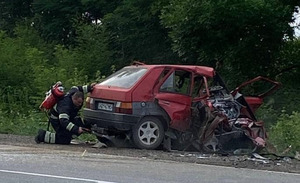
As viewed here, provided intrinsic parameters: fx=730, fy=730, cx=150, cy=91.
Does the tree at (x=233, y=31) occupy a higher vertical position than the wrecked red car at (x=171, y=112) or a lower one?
higher

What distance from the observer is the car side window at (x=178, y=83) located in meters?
13.9

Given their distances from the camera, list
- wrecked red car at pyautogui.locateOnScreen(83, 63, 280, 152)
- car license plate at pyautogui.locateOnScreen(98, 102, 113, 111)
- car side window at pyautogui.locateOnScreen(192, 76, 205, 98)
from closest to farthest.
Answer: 1. wrecked red car at pyautogui.locateOnScreen(83, 63, 280, 152)
2. car license plate at pyautogui.locateOnScreen(98, 102, 113, 111)
3. car side window at pyautogui.locateOnScreen(192, 76, 205, 98)

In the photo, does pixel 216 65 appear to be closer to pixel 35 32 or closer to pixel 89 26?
pixel 89 26

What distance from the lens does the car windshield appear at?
1375 centimetres

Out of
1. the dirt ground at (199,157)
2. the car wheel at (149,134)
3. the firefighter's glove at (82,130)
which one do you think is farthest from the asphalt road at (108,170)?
the car wheel at (149,134)

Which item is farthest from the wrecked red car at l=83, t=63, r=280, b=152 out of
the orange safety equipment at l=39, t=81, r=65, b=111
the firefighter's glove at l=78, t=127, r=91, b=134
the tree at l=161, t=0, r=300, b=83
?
the tree at l=161, t=0, r=300, b=83

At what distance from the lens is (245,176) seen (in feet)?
34.8

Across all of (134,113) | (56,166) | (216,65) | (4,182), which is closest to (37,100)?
(216,65)

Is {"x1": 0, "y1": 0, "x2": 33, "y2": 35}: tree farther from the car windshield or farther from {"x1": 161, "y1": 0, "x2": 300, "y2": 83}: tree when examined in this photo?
the car windshield

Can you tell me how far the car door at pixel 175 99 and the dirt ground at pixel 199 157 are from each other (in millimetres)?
596

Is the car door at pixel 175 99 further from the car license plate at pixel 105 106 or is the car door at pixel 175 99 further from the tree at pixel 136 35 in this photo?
the tree at pixel 136 35

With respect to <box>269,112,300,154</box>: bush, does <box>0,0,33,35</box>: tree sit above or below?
above

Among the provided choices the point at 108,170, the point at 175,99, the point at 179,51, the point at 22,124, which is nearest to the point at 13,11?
the point at 179,51

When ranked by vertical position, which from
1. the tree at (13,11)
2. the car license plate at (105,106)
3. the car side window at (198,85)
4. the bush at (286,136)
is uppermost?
the tree at (13,11)
